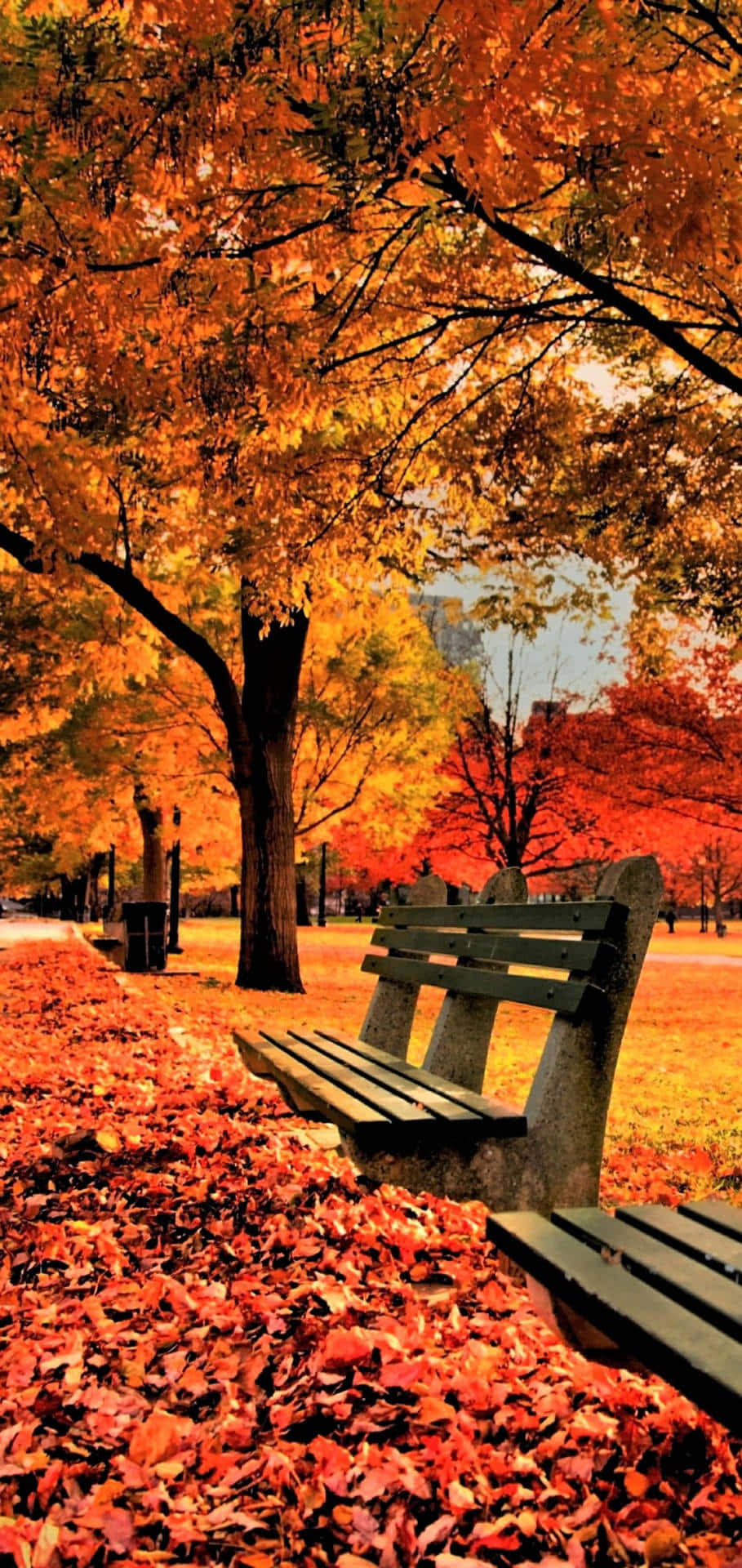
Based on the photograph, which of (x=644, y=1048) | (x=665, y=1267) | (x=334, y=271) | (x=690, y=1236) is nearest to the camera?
(x=665, y=1267)

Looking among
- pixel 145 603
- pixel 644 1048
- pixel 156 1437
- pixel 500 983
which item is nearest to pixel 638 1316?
pixel 156 1437

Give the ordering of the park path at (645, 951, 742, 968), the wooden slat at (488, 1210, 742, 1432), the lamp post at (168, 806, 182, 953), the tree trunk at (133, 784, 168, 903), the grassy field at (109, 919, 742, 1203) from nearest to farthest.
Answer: the wooden slat at (488, 1210, 742, 1432)
the grassy field at (109, 919, 742, 1203)
the tree trunk at (133, 784, 168, 903)
the lamp post at (168, 806, 182, 953)
the park path at (645, 951, 742, 968)

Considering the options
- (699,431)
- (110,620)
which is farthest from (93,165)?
(110,620)

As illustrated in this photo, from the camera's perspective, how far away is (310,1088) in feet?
11.7

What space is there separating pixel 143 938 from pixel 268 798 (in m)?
4.47

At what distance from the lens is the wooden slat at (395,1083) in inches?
121

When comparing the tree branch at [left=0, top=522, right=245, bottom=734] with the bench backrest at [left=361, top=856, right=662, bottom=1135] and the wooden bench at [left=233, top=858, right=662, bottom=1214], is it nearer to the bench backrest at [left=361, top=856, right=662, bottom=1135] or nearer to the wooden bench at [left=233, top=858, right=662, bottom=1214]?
the bench backrest at [left=361, top=856, right=662, bottom=1135]

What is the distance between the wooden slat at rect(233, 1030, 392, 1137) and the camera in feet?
9.93

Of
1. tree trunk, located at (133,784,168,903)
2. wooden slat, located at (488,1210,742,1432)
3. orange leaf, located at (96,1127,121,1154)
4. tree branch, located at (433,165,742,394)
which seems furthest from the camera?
tree trunk, located at (133,784,168,903)

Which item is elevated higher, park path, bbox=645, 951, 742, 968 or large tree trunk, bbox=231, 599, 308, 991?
large tree trunk, bbox=231, 599, 308, 991

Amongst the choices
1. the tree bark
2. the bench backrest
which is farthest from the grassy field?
the bench backrest

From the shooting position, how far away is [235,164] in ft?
15.7

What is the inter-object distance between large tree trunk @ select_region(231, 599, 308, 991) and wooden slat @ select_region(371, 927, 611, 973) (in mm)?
8134

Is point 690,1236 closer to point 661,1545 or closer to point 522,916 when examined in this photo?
point 661,1545
